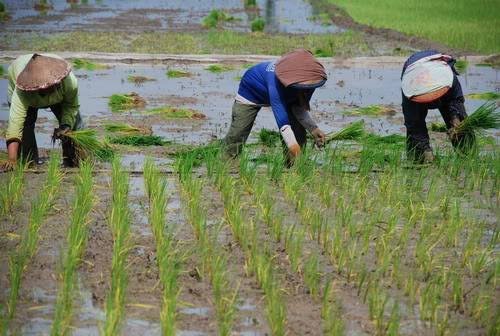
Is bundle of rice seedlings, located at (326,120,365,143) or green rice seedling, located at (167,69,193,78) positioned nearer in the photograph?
bundle of rice seedlings, located at (326,120,365,143)

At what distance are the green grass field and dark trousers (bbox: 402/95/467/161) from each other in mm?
6991

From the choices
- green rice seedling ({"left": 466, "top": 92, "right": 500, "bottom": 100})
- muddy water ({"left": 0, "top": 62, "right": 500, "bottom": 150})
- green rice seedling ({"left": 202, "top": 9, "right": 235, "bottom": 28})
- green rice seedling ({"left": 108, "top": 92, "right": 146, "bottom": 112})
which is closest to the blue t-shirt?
muddy water ({"left": 0, "top": 62, "right": 500, "bottom": 150})

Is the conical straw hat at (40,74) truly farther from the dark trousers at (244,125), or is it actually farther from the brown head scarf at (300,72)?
the brown head scarf at (300,72)

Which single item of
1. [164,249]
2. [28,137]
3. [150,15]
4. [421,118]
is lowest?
[150,15]

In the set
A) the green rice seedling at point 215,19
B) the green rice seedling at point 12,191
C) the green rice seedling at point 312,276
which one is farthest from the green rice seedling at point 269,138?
the green rice seedling at point 215,19

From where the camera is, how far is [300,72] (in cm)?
591

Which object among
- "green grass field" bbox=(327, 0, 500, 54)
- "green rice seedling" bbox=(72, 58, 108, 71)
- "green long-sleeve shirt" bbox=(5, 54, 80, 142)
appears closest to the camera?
"green long-sleeve shirt" bbox=(5, 54, 80, 142)

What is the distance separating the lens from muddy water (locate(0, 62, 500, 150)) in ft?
27.3

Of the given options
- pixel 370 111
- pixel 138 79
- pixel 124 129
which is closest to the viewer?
pixel 124 129

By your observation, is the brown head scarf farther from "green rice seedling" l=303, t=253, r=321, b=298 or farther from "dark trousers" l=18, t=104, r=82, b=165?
"green rice seedling" l=303, t=253, r=321, b=298

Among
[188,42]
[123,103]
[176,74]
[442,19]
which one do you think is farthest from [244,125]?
[442,19]

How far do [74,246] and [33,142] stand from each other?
226cm

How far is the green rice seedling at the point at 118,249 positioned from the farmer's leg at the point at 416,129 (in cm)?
198

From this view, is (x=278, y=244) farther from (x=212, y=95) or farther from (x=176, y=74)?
(x=176, y=74)
